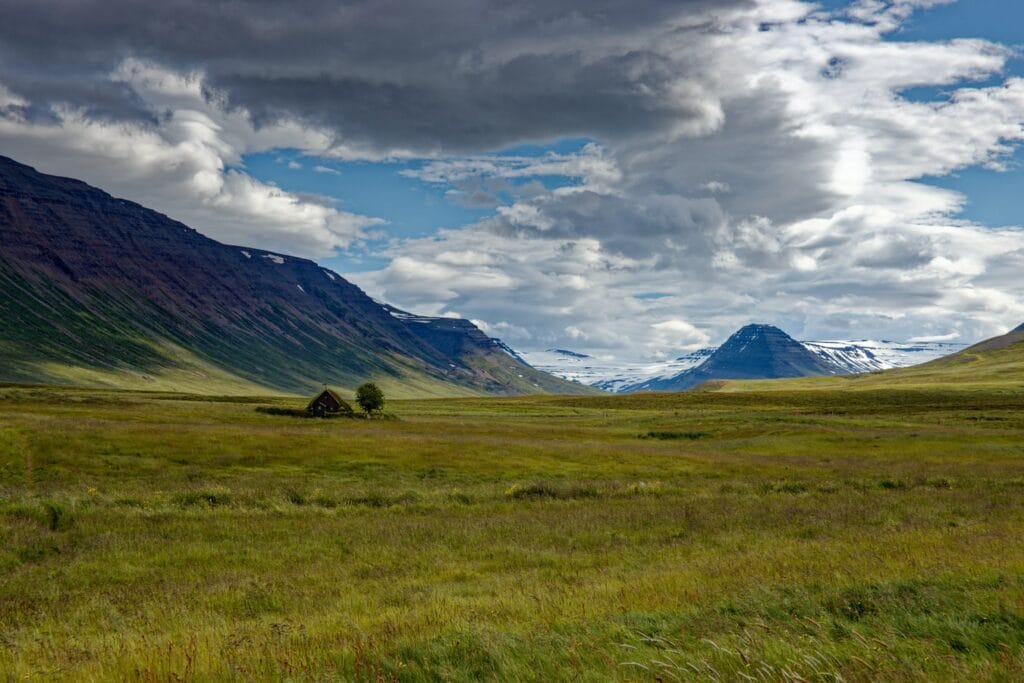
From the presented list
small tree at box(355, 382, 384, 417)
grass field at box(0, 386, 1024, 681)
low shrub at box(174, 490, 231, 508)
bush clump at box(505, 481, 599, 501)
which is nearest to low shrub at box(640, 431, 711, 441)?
grass field at box(0, 386, 1024, 681)

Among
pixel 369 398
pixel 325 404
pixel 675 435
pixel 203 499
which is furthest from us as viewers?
pixel 369 398

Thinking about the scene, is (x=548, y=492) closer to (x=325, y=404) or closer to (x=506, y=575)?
(x=506, y=575)

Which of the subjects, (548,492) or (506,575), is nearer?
(506,575)

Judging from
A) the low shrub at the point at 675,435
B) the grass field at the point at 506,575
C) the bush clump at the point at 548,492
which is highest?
the grass field at the point at 506,575

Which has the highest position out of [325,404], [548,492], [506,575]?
[506,575]

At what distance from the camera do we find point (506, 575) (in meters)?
14.8

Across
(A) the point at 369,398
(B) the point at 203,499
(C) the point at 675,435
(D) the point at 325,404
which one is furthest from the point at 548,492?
(D) the point at 325,404

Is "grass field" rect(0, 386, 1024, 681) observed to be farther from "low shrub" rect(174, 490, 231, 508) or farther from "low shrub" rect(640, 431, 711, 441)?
"low shrub" rect(640, 431, 711, 441)

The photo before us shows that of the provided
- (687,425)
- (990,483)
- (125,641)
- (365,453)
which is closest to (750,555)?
(125,641)

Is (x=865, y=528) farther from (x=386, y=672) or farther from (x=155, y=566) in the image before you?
(x=155, y=566)

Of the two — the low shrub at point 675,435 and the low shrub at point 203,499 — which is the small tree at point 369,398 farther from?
the low shrub at point 203,499

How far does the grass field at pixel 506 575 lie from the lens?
7422 millimetres

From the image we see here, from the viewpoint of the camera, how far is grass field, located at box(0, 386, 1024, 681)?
24.3ft

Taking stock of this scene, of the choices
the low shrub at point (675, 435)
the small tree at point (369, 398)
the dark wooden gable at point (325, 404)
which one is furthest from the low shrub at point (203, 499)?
the small tree at point (369, 398)
